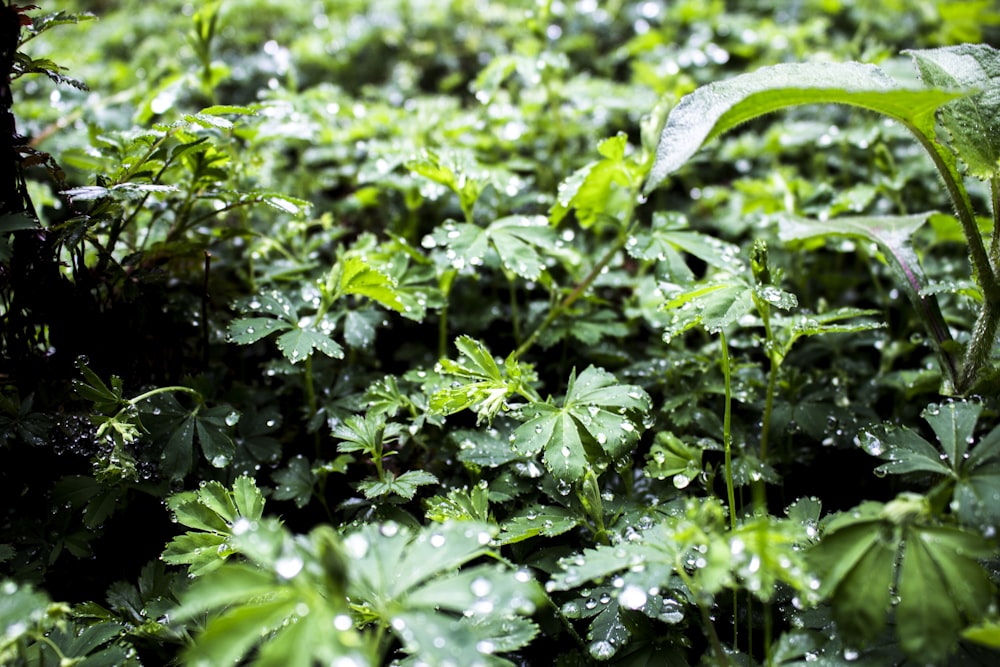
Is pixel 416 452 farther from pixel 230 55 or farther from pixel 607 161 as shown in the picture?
pixel 230 55

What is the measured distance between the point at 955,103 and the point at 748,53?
2198 mm

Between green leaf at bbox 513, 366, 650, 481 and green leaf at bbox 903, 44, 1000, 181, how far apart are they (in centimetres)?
94

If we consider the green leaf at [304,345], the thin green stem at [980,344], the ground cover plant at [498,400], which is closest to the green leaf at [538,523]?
the ground cover plant at [498,400]

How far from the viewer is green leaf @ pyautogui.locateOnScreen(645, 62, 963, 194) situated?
131 centimetres

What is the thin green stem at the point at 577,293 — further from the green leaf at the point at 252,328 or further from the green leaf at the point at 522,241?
the green leaf at the point at 252,328

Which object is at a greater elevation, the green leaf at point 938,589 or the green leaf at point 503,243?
the green leaf at point 503,243

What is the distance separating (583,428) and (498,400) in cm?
21

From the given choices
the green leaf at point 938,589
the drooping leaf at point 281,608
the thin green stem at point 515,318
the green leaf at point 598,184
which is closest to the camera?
the drooping leaf at point 281,608

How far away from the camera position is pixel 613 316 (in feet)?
6.91

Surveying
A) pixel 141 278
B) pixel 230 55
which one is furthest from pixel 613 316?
pixel 230 55

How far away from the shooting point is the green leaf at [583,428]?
145 cm

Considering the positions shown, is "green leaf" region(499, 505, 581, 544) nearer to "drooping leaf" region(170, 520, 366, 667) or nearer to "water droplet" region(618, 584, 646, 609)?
"water droplet" region(618, 584, 646, 609)

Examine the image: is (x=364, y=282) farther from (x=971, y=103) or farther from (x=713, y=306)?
(x=971, y=103)

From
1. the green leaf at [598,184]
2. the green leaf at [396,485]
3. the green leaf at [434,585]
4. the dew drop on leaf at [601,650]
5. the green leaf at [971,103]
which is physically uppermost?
the green leaf at [971,103]
